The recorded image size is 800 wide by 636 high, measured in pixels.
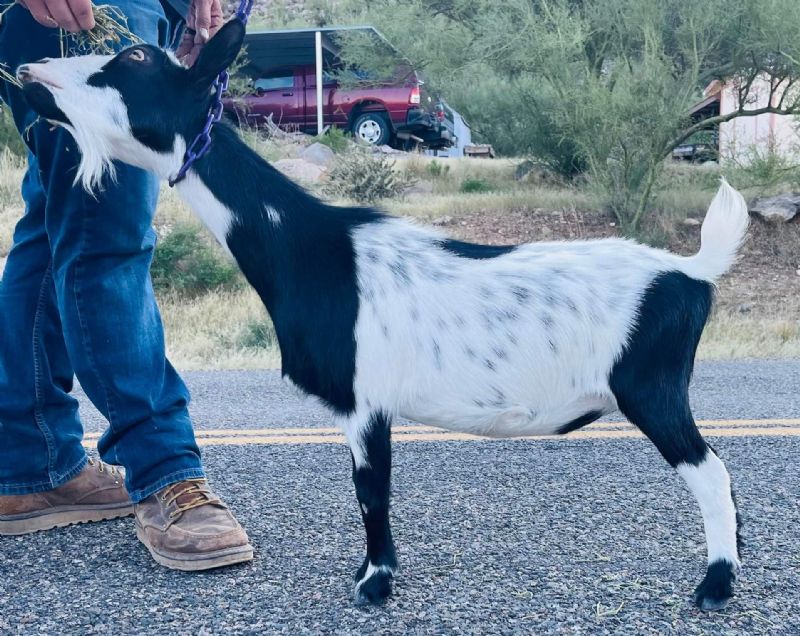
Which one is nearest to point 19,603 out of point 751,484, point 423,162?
point 751,484

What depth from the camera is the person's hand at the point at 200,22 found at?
→ 317 cm

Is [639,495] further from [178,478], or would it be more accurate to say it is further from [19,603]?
[19,603]

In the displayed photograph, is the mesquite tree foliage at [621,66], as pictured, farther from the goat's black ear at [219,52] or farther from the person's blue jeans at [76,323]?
the goat's black ear at [219,52]

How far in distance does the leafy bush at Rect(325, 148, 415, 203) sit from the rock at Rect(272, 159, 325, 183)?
1.54 ft

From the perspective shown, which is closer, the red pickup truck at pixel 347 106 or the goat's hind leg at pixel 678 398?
the goat's hind leg at pixel 678 398

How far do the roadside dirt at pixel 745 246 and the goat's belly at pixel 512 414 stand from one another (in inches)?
381

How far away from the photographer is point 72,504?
324 centimetres

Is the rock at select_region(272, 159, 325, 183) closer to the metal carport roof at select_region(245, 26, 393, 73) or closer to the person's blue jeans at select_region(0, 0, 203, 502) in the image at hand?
Answer: the metal carport roof at select_region(245, 26, 393, 73)

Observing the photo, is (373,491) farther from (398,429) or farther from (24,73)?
(398,429)

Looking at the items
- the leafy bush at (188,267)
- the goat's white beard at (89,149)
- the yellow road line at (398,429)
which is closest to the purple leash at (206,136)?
the goat's white beard at (89,149)

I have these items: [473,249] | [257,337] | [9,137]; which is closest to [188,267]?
[257,337]

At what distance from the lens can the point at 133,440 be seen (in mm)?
3031

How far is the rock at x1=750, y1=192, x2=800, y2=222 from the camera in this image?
14.2 m

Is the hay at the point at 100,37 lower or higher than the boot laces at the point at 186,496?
higher
